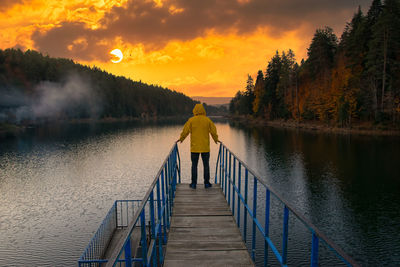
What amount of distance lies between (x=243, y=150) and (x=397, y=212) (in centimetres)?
2502

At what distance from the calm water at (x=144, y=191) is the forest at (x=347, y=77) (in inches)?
520

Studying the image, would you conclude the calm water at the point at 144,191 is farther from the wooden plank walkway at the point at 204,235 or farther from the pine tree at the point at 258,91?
the pine tree at the point at 258,91

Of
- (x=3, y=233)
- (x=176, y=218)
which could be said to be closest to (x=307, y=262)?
(x=176, y=218)

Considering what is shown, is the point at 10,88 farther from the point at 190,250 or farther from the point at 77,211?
the point at 190,250

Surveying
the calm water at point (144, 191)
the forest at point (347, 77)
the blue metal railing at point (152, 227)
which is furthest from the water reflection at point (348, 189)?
the forest at point (347, 77)

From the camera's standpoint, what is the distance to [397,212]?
54.0 ft

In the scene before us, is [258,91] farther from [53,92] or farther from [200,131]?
[53,92]

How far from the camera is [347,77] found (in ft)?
187

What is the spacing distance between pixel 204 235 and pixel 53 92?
5633 inches

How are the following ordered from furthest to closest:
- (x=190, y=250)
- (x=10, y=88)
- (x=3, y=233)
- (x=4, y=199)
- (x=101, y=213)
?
(x=10, y=88), (x=4, y=199), (x=101, y=213), (x=3, y=233), (x=190, y=250)

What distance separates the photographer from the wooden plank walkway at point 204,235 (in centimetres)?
450

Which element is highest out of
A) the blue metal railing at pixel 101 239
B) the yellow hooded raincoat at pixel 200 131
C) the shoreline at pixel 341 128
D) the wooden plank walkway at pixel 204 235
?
the yellow hooded raincoat at pixel 200 131

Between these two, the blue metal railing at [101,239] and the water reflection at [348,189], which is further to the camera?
the water reflection at [348,189]

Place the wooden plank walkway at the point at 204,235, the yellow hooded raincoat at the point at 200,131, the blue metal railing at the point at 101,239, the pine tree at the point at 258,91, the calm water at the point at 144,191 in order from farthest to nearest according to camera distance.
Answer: the pine tree at the point at 258,91 < the calm water at the point at 144,191 < the blue metal railing at the point at 101,239 < the yellow hooded raincoat at the point at 200,131 < the wooden plank walkway at the point at 204,235
